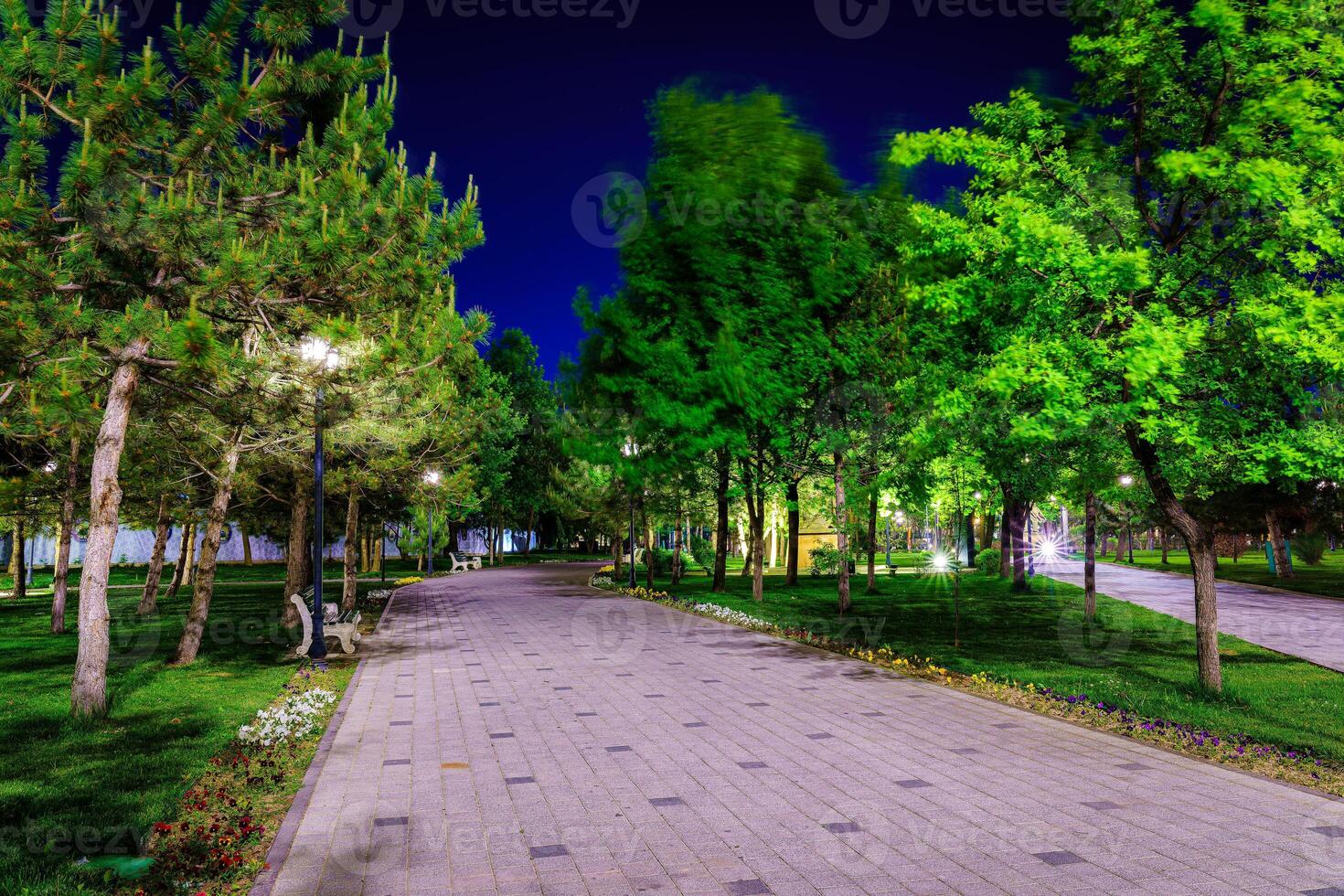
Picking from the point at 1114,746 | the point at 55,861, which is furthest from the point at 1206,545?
the point at 55,861

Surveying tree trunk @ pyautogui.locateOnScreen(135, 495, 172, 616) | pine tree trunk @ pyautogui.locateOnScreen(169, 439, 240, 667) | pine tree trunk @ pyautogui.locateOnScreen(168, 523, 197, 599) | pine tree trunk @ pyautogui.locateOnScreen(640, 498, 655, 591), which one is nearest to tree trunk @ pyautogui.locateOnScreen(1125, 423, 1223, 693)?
pine tree trunk @ pyautogui.locateOnScreen(169, 439, 240, 667)

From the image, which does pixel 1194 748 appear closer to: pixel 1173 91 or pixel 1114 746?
pixel 1114 746

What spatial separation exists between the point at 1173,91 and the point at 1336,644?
11943mm

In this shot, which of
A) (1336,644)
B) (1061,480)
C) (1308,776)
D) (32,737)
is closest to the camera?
(1308,776)

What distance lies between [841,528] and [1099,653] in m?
Answer: 5.72

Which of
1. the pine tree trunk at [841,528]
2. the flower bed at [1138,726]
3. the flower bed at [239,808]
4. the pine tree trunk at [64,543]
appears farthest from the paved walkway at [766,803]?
the pine tree trunk at [64,543]

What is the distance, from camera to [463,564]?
160 feet

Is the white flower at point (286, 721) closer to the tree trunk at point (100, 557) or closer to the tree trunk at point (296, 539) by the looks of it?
the tree trunk at point (100, 557)

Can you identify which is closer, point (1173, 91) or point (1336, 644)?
point (1173, 91)

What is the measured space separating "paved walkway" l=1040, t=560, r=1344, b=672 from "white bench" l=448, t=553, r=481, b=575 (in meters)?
31.2

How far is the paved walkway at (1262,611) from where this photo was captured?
16312mm

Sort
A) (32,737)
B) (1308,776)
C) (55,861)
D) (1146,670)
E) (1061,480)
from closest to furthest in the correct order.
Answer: (55,861) → (1308,776) → (32,737) → (1146,670) → (1061,480)

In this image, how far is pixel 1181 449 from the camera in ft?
36.4

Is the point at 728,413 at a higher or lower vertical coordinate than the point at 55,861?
higher
